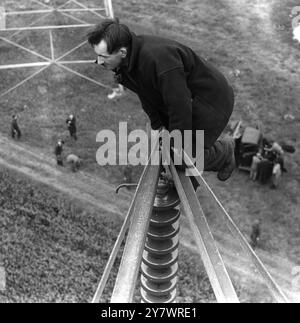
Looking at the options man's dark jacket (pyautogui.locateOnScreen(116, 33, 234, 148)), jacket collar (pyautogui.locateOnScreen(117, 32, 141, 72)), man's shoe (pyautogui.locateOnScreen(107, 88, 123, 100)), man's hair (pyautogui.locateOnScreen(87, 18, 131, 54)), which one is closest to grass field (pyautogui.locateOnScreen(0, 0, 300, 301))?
man's shoe (pyautogui.locateOnScreen(107, 88, 123, 100))

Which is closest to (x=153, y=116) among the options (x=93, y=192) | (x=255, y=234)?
(x=255, y=234)

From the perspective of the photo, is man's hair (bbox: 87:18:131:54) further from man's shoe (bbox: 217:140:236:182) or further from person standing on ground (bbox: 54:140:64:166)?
person standing on ground (bbox: 54:140:64:166)

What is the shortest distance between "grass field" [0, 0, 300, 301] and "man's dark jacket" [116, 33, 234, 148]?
975 centimetres

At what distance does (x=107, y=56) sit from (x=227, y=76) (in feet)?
54.0

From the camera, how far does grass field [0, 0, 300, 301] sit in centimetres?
1433

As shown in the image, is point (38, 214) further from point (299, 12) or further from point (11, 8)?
point (299, 12)

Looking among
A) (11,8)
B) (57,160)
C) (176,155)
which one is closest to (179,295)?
(57,160)

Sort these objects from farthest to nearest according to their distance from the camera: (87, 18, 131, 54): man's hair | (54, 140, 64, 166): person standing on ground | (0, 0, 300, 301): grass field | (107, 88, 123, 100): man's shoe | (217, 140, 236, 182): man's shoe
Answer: (107, 88, 123, 100): man's shoe, (54, 140, 64, 166): person standing on ground, (0, 0, 300, 301): grass field, (217, 140, 236, 182): man's shoe, (87, 18, 131, 54): man's hair

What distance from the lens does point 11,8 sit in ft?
75.0

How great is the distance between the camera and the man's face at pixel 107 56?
3186mm

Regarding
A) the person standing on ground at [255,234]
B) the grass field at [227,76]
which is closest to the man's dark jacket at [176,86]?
the person standing on ground at [255,234]

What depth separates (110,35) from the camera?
316 cm

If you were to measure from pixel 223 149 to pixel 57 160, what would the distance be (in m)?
11.7

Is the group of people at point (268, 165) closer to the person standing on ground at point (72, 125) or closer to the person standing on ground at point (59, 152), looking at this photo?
the person standing on ground at point (72, 125)
